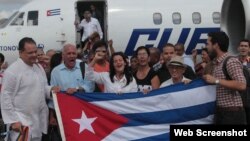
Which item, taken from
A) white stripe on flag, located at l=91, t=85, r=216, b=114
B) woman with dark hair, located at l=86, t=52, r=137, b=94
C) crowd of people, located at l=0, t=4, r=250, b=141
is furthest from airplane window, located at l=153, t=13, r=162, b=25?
white stripe on flag, located at l=91, t=85, r=216, b=114

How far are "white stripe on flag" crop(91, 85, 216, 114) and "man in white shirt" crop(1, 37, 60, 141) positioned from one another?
900 millimetres

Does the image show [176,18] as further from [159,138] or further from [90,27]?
[159,138]

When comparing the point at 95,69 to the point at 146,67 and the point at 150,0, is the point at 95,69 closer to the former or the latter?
the point at 146,67

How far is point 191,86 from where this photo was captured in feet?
24.7

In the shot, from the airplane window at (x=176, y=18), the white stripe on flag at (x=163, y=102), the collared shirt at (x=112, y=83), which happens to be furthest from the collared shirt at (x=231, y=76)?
the airplane window at (x=176, y=18)

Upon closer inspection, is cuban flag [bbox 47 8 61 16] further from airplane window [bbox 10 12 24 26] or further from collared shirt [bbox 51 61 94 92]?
collared shirt [bbox 51 61 94 92]

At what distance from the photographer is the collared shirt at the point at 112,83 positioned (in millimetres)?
7871

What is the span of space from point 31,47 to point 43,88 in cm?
63

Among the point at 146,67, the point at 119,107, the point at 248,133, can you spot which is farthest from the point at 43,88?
the point at 248,133

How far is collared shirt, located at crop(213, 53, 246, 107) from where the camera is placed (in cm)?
681

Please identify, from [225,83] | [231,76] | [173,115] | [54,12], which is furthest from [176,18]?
[225,83]

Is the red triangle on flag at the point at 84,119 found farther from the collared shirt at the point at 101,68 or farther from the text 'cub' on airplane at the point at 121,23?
the text 'cub' on airplane at the point at 121,23

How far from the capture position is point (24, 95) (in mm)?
7207

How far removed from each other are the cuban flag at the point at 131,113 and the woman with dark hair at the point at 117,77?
0.14 metres
